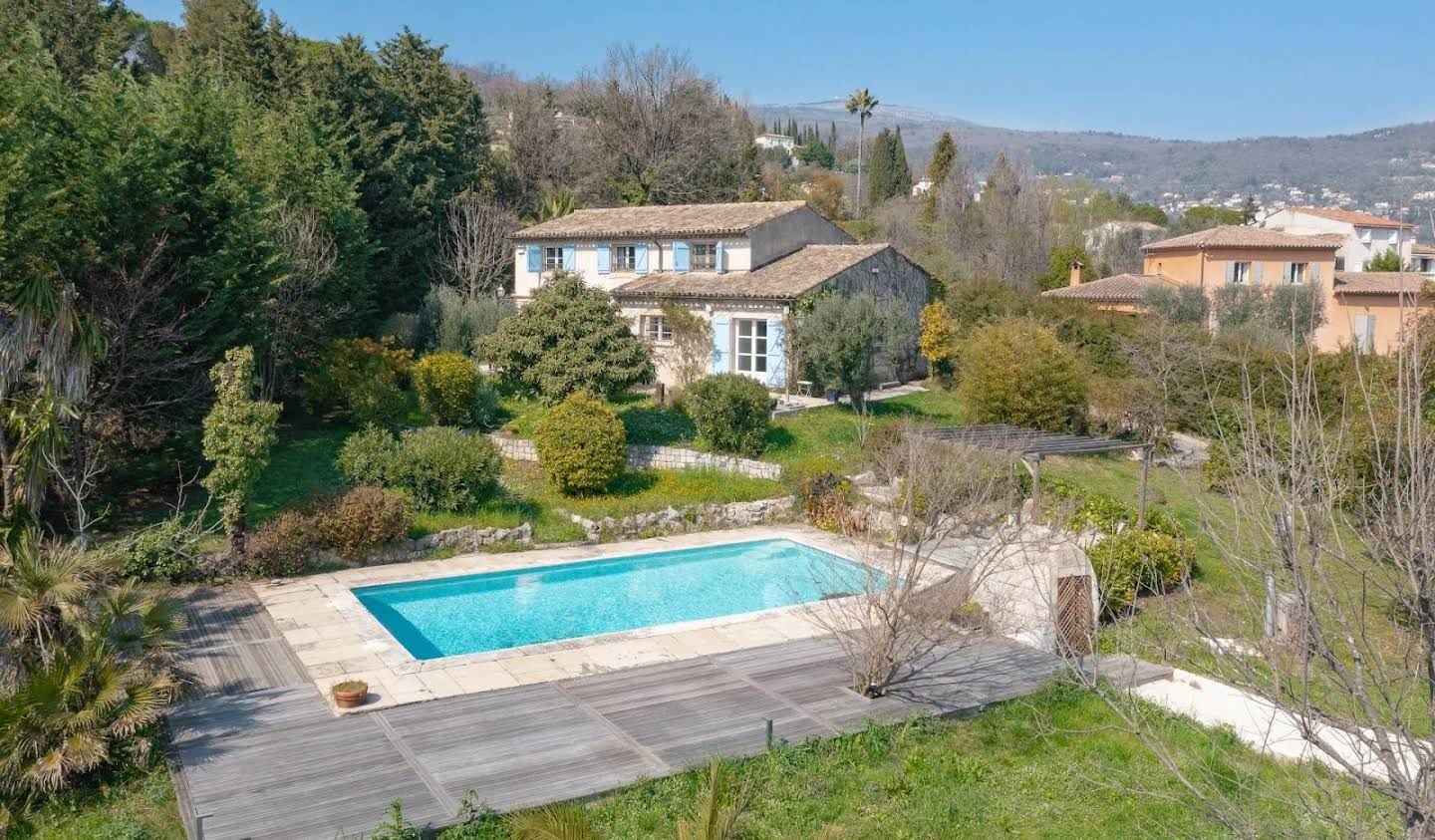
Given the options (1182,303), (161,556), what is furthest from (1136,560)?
(1182,303)

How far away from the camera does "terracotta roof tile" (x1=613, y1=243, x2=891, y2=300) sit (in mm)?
28688

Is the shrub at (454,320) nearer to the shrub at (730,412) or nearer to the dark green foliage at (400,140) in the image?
the dark green foliage at (400,140)

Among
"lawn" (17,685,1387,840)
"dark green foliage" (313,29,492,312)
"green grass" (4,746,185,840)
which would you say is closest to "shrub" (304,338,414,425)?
"dark green foliage" (313,29,492,312)

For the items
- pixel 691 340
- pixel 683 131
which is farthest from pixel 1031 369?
pixel 683 131

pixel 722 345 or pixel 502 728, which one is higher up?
pixel 722 345

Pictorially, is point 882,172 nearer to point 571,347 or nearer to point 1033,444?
point 571,347

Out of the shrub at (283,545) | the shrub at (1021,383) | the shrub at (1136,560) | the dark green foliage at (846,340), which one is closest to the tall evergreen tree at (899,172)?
the dark green foliage at (846,340)

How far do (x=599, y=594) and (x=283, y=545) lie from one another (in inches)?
190

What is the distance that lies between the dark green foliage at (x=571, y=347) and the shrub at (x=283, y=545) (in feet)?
27.2

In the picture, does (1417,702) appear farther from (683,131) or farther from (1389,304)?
(683,131)

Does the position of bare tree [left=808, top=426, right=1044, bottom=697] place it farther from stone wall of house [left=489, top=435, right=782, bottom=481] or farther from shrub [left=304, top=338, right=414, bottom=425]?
shrub [left=304, top=338, right=414, bottom=425]

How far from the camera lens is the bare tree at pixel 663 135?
49750mm

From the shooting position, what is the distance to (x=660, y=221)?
110 ft

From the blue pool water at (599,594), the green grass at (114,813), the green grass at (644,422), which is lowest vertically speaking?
the blue pool water at (599,594)
